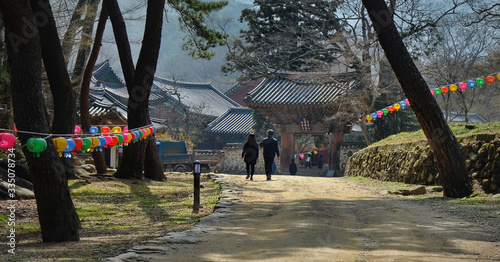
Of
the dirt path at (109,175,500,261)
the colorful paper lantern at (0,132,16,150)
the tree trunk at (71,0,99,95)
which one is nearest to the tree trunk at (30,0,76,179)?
the tree trunk at (71,0,99,95)

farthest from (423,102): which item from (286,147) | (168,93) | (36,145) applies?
(168,93)

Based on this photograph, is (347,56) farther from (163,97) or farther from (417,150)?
(163,97)

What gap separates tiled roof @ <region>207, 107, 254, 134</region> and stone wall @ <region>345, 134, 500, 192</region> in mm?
21077

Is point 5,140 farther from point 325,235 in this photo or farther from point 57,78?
point 57,78

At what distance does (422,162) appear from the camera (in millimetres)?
16281

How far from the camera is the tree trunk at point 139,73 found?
15789mm

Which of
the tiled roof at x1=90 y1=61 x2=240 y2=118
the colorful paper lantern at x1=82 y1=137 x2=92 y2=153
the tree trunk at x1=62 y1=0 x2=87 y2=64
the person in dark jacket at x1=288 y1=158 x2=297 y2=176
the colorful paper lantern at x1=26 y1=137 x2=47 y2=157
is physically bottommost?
the person in dark jacket at x1=288 y1=158 x2=297 y2=176

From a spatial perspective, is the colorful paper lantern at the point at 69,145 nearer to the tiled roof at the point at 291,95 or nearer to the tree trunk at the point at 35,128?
the tree trunk at the point at 35,128

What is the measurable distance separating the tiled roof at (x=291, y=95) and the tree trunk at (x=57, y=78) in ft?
65.3

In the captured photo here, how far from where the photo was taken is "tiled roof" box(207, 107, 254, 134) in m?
44.7

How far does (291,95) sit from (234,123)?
11027 mm

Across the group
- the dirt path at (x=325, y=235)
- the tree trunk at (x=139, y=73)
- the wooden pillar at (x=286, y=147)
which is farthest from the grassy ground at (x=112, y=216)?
the wooden pillar at (x=286, y=147)

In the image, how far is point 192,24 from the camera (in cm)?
1803

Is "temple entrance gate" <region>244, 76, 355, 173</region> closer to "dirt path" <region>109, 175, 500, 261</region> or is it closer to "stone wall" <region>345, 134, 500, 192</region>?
"stone wall" <region>345, 134, 500, 192</region>
